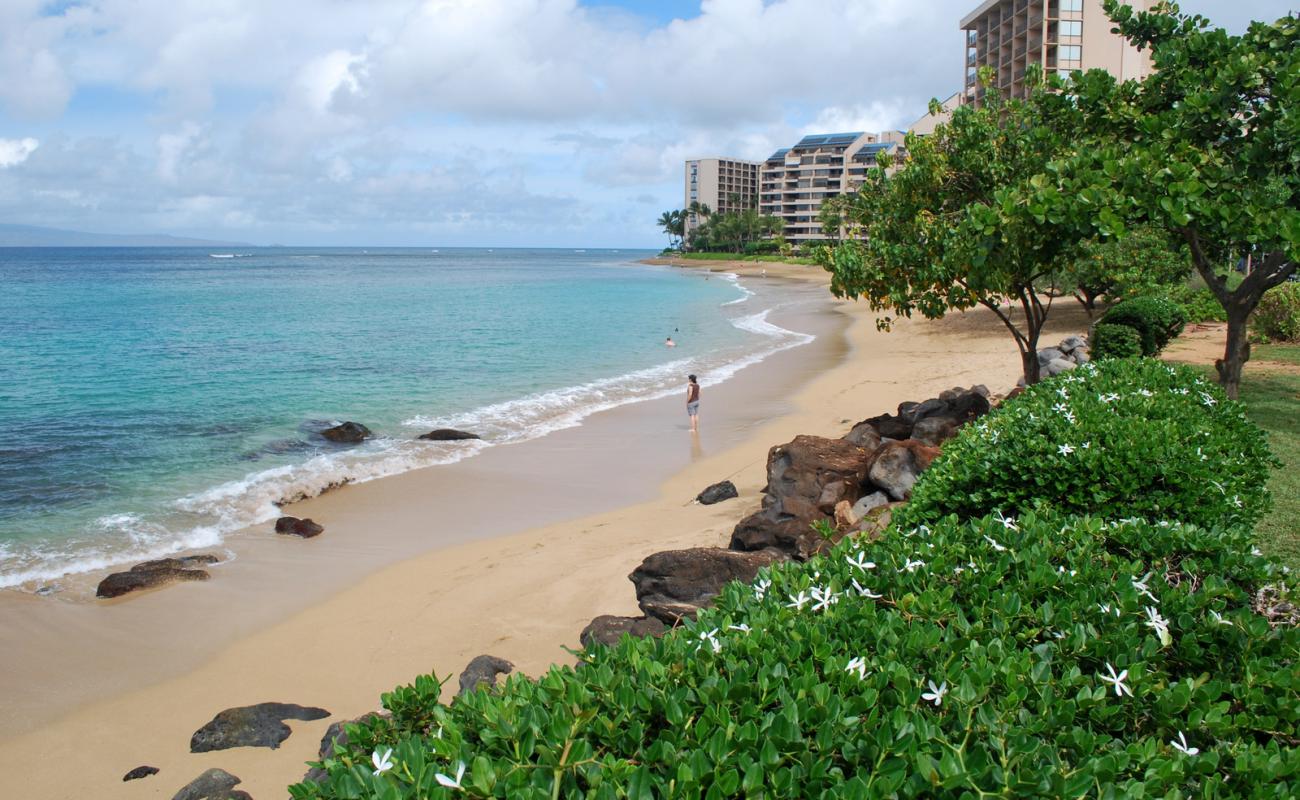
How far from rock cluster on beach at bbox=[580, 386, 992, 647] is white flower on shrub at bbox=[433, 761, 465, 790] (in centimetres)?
442

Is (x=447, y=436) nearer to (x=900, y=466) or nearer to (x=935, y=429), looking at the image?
(x=935, y=429)

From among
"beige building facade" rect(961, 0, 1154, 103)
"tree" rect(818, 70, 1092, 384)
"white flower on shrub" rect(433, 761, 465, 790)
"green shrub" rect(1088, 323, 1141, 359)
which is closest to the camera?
"white flower on shrub" rect(433, 761, 465, 790)

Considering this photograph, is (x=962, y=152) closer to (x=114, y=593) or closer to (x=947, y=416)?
(x=947, y=416)

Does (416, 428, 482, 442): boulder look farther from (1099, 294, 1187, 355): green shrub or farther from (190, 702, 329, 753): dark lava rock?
(1099, 294, 1187, 355): green shrub

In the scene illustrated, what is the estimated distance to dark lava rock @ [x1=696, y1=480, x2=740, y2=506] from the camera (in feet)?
43.8

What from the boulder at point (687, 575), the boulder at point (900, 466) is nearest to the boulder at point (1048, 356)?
the boulder at point (900, 466)

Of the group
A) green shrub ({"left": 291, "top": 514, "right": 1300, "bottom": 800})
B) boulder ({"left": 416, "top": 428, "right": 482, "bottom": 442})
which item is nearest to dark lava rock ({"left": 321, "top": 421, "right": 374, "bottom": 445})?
boulder ({"left": 416, "top": 428, "right": 482, "bottom": 442})

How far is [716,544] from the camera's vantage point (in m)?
11.0

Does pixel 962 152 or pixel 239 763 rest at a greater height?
pixel 962 152

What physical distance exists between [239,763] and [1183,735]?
688 cm

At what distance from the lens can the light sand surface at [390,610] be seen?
25.0ft

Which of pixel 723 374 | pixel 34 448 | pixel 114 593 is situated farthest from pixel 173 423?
pixel 723 374

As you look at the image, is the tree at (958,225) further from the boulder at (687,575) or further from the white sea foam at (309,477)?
the white sea foam at (309,477)

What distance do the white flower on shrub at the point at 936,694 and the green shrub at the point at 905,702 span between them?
14 millimetres
